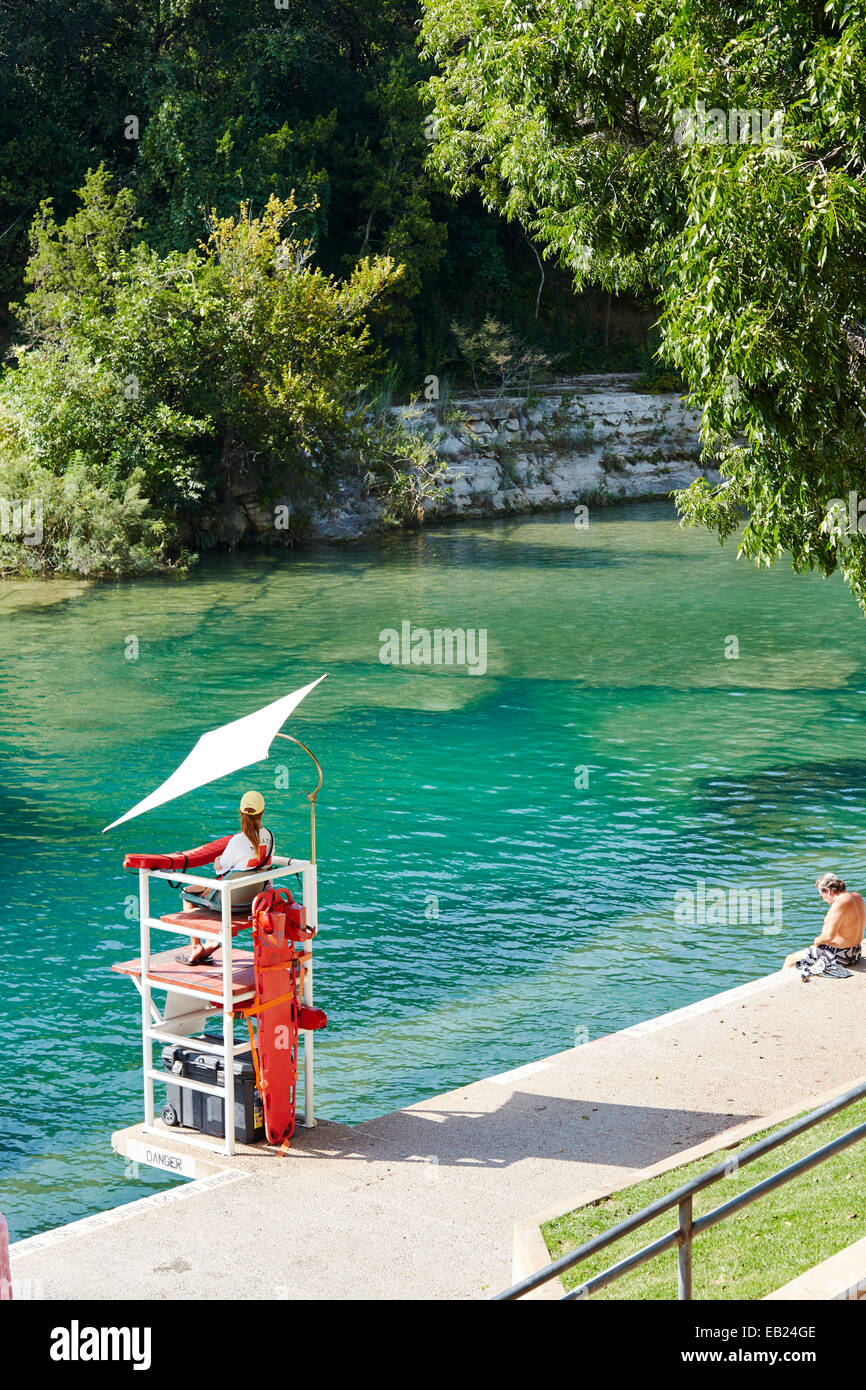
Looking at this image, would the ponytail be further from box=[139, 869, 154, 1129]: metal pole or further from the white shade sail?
box=[139, 869, 154, 1129]: metal pole

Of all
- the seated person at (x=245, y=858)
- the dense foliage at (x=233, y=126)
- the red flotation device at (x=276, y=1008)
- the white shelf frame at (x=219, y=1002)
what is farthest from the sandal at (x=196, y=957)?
the dense foliage at (x=233, y=126)

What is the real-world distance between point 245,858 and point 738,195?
6.02 meters

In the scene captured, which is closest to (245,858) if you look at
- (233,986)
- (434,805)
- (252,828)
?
(252,828)

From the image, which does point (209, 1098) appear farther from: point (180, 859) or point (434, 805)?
point (434, 805)

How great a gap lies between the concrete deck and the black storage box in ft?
0.67

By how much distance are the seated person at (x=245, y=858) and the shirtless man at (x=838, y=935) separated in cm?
492

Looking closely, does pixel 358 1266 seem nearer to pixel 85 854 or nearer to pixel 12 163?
pixel 85 854

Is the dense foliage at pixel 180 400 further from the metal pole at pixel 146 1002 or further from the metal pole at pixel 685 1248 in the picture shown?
the metal pole at pixel 685 1248

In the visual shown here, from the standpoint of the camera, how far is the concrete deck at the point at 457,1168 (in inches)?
286

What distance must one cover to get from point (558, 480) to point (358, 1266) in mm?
42693

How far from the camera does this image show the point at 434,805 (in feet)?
58.7
